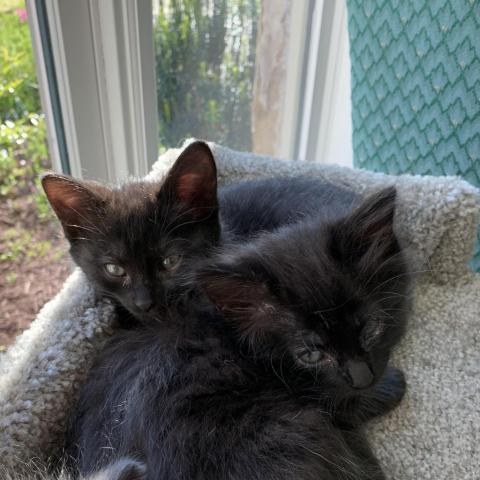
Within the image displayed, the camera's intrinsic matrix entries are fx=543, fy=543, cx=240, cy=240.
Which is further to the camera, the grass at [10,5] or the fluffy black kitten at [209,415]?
the grass at [10,5]

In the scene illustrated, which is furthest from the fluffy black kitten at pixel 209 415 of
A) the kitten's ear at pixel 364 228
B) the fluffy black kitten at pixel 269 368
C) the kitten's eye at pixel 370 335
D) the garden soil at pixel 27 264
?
the garden soil at pixel 27 264

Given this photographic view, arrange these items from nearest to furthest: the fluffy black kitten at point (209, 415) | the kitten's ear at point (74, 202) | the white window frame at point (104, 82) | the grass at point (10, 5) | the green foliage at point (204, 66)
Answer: the fluffy black kitten at point (209, 415), the kitten's ear at point (74, 202), the grass at point (10, 5), the white window frame at point (104, 82), the green foliage at point (204, 66)

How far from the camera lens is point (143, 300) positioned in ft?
3.60

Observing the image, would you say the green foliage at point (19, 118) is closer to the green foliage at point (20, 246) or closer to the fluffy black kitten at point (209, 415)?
the green foliage at point (20, 246)

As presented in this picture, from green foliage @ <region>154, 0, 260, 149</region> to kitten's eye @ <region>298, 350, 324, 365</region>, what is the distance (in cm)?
118

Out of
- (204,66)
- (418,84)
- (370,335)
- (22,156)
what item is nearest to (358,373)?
(370,335)

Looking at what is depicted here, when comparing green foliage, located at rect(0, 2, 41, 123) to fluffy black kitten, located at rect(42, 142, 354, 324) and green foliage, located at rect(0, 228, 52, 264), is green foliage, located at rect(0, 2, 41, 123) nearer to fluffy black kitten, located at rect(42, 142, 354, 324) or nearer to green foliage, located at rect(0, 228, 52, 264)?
green foliage, located at rect(0, 228, 52, 264)

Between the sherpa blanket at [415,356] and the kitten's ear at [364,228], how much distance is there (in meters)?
0.24

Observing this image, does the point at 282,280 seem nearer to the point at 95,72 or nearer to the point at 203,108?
the point at 95,72

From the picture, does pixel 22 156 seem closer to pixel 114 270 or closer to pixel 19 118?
pixel 19 118

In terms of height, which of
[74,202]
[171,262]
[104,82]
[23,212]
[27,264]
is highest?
[104,82]

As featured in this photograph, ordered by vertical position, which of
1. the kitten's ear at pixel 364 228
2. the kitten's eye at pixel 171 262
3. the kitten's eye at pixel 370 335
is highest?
the kitten's ear at pixel 364 228

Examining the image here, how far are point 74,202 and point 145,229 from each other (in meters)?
0.16

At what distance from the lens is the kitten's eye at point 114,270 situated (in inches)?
46.0
